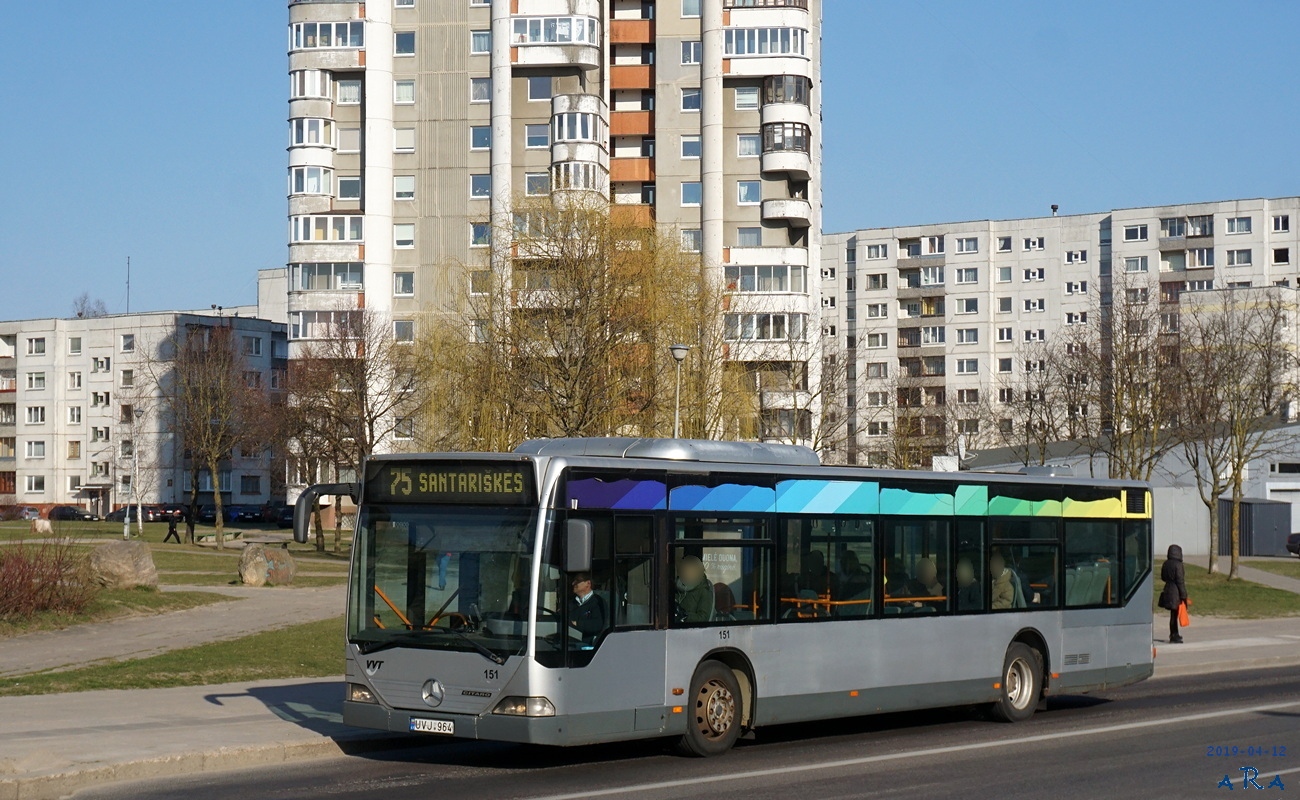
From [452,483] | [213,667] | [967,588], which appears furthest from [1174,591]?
[452,483]

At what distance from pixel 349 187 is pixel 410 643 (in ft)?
247

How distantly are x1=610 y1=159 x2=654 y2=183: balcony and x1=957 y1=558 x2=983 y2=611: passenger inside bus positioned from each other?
68.4 metres

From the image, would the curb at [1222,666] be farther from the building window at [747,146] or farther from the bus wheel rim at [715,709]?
the building window at [747,146]

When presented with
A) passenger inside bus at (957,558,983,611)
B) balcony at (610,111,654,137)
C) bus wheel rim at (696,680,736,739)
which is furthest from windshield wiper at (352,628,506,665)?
balcony at (610,111,654,137)

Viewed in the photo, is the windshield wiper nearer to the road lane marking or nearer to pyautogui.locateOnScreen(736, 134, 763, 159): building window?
the road lane marking

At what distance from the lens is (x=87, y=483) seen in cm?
12450

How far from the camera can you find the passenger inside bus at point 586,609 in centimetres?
1242

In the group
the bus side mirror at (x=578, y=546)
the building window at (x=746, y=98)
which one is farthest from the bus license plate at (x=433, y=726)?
the building window at (x=746, y=98)

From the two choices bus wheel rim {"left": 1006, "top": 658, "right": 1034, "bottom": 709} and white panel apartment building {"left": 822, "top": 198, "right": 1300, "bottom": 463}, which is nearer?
bus wheel rim {"left": 1006, "top": 658, "right": 1034, "bottom": 709}

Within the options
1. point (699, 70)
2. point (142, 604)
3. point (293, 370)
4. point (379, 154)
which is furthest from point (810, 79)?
point (142, 604)

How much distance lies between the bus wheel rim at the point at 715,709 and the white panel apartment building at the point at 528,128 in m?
66.4

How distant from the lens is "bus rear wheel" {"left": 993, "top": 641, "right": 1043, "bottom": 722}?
16969 millimetres

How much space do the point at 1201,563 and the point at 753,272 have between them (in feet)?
93.1

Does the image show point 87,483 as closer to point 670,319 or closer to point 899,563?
point 670,319
